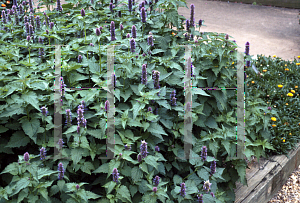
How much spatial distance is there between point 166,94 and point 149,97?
47 cm

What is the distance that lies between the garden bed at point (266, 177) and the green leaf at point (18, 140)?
2055 mm

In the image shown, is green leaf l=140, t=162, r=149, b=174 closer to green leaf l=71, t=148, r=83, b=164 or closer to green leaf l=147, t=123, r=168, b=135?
green leaf l=147, t=123, r=168, b=135

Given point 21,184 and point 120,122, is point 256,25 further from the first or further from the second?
point 21,184

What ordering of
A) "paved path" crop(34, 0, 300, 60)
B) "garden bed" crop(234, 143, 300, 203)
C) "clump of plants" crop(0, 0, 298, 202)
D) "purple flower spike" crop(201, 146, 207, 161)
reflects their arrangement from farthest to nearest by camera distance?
1. "paved path" crop(34, 0, 300, 60)
2. "garden bed" crop(234, 143, 300, 203)
3. "purple flower spike" crop(201, 146, 207, 161)
4. "clump of plants" crop(0, 0, 298, 202)

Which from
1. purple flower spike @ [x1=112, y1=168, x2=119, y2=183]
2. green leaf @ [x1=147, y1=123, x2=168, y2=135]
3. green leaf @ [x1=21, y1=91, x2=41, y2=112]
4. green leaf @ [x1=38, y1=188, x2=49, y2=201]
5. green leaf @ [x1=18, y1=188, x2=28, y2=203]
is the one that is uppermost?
green leaf @ [x1=21, y1=91, x2=41, y2=112]

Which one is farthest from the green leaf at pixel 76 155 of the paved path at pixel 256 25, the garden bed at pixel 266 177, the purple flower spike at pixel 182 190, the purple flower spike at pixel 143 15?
the paved path at pixel 256 25

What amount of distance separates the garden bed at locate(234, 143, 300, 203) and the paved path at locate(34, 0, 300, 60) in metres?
3.04

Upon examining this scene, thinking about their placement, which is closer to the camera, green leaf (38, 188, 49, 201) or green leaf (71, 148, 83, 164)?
green leaf (38, 188, 49, 201)

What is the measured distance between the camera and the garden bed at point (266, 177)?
336 centimetres

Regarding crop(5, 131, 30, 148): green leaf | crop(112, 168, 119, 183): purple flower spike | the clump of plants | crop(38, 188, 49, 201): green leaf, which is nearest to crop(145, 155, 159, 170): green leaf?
the clump of plants

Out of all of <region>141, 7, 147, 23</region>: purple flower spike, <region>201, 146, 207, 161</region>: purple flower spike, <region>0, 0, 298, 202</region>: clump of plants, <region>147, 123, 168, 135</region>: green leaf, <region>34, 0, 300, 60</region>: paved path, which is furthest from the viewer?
<region>34, 0, 300, 60</region>: paved path

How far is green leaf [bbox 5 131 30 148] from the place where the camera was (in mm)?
2474

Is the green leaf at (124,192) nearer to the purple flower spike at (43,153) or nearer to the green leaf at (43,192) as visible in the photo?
the green leaf at (43,192)

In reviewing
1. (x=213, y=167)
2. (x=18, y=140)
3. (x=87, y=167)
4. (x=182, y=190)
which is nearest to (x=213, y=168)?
Answer: (x=213, y=167)
